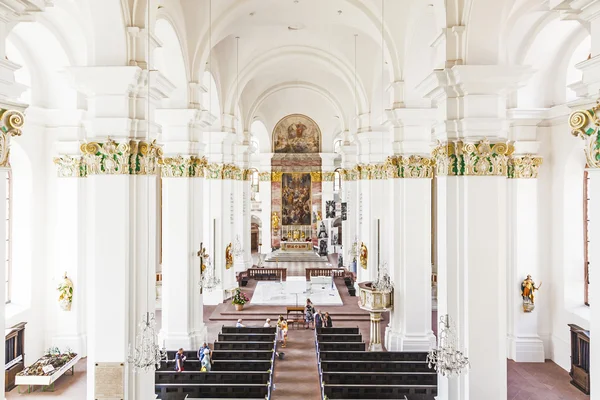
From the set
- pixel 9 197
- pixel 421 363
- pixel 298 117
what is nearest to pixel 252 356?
pixel 421 363

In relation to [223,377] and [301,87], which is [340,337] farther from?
[301,87]

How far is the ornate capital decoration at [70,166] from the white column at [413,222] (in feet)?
27.4

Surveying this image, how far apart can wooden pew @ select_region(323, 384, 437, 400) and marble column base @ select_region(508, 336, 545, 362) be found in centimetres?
442

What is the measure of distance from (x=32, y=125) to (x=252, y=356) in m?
8.20

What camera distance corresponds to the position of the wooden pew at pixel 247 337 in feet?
41.5

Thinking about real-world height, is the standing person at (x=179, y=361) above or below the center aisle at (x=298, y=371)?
above

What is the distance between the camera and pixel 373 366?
33.9ft

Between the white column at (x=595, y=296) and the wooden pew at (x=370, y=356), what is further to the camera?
the wooden pew at (x=370, y=356)

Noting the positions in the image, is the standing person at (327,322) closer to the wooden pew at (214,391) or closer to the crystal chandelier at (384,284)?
the crystal chandelier at (384,284)

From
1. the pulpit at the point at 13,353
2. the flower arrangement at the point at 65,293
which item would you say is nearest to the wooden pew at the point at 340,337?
the flower arrangement at the point at 65,293

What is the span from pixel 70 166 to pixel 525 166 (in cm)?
1211

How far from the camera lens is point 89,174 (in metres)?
7.66

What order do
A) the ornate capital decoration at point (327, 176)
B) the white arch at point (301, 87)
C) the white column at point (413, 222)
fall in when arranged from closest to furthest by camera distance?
the white column at point (413, 222) → the white arch at point (301, 87) → the ornate capital decoration at point (327, 176)

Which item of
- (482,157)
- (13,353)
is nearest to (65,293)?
(13,353)
